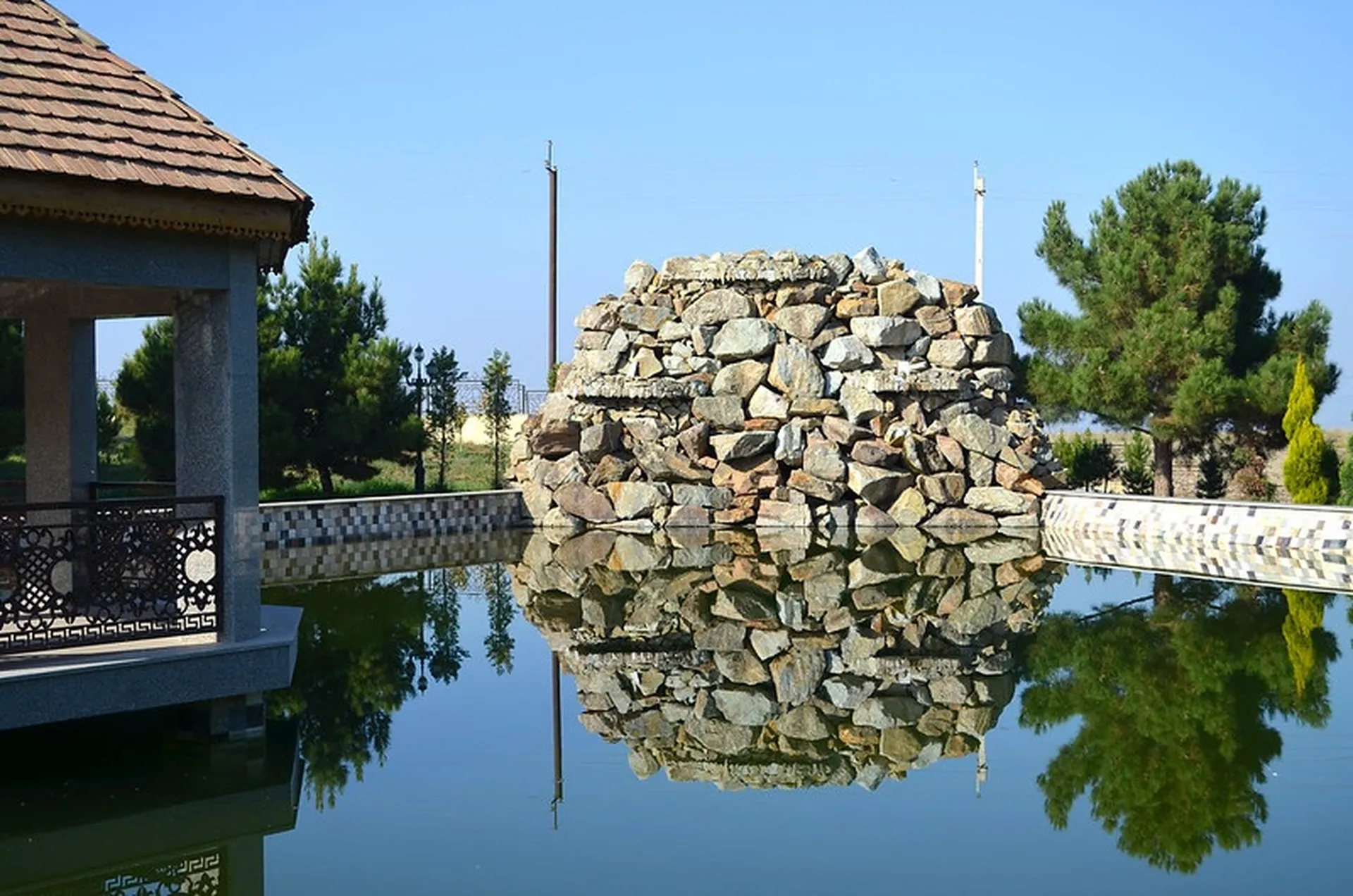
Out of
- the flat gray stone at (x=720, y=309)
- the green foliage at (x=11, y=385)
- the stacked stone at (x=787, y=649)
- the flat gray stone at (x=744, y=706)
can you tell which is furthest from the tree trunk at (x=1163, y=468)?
the green foliage at (x=11, y=385)

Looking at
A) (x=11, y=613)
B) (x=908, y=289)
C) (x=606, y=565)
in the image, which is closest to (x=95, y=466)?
(x=11, y=613)

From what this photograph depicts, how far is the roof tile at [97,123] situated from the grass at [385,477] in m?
9.65

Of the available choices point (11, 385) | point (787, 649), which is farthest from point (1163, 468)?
point (11, 385)

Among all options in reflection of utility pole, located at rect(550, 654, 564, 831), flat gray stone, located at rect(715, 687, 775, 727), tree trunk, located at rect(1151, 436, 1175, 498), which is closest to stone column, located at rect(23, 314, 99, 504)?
reflection of utility pole, located at rect(550, 654, 564, 831)

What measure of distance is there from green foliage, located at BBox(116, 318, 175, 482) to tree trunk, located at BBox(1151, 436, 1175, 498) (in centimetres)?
1421

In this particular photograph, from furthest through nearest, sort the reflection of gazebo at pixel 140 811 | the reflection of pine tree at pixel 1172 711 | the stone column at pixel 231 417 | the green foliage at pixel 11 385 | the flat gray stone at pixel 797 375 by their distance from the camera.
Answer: the flat gray stone at pixel 797 375 < the green foliage at pixel 11 385 < the stone column at pixel 231 417 < the reflection of pine tree at pixel 1172 711 < the reflection of gazebo at pixel 140 811

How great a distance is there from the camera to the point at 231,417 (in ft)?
23.0

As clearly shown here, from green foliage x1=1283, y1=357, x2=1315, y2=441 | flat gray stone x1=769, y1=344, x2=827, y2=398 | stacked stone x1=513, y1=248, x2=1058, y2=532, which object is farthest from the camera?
flat gray stone x1=769, y1=344, x2=827, y2=398

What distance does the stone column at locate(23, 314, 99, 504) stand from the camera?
8547 mm

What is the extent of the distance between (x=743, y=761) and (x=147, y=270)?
11.9ft

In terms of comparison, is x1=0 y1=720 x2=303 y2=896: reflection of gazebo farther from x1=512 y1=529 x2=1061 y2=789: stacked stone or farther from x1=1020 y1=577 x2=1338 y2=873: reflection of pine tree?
x1=1020 y1=577 x2=1338 y2=873: reflection of pine tree

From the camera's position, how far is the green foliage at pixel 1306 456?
19.3m

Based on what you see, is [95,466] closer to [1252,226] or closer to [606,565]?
[606,565]

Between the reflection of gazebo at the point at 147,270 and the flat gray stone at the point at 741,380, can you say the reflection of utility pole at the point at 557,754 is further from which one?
the flat gray stone at the point at 741,380
